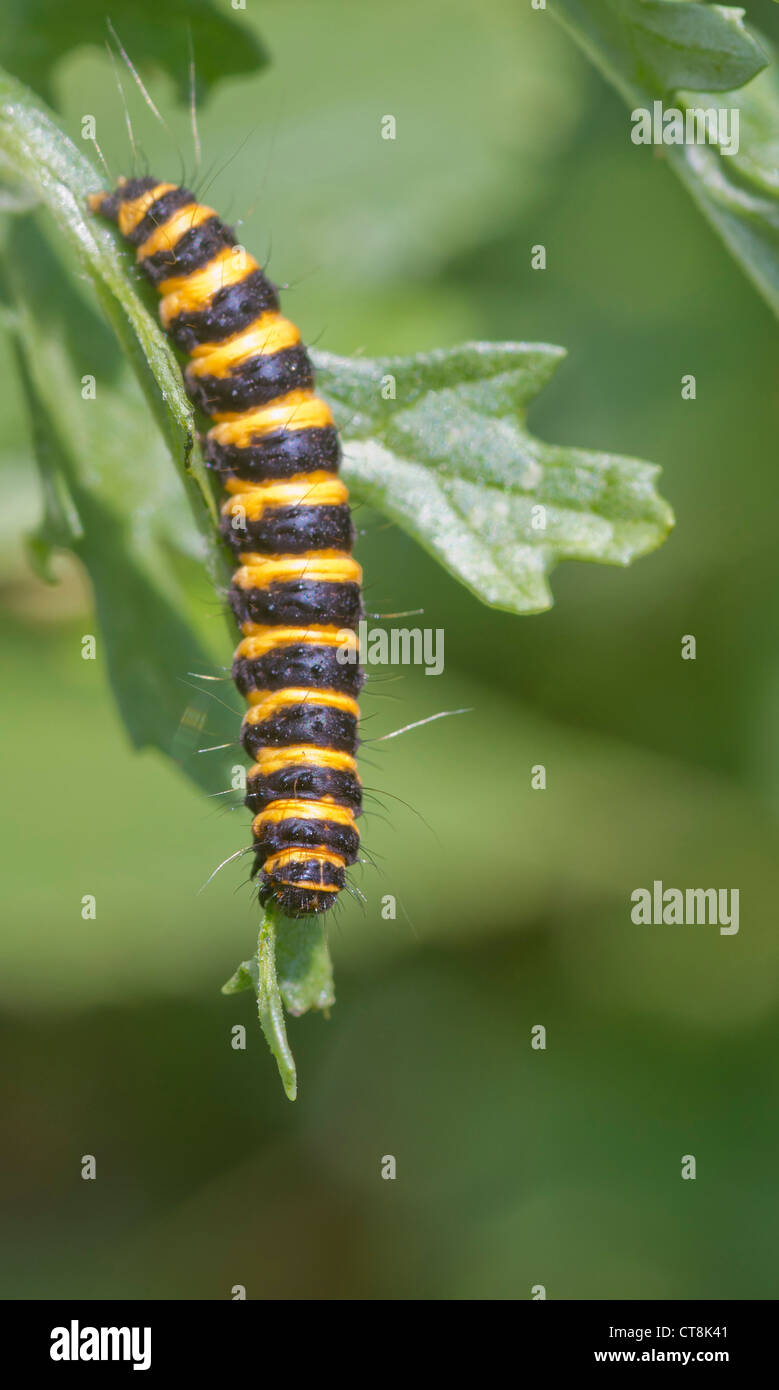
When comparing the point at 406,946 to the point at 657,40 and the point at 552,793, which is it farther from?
the point at 657,40

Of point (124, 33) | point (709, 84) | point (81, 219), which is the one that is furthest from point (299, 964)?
point (124, 33)

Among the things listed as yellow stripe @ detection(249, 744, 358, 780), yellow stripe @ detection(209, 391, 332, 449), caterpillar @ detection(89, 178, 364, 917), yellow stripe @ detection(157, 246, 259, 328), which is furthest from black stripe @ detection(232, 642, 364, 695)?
yellow stripe @ detection(157, 246, 259, 328)

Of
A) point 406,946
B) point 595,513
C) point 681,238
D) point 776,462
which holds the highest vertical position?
point 681,238

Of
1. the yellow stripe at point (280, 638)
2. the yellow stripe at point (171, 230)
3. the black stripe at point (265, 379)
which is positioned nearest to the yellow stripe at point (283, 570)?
the yellow stripe at point (280, 638)

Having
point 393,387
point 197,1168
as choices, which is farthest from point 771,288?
point 197,1168

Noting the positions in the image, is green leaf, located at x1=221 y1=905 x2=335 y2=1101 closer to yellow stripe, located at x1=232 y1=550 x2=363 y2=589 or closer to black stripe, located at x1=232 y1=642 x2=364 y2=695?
black stripe, located at x1=232 y1=642 x2=364 y2=695
